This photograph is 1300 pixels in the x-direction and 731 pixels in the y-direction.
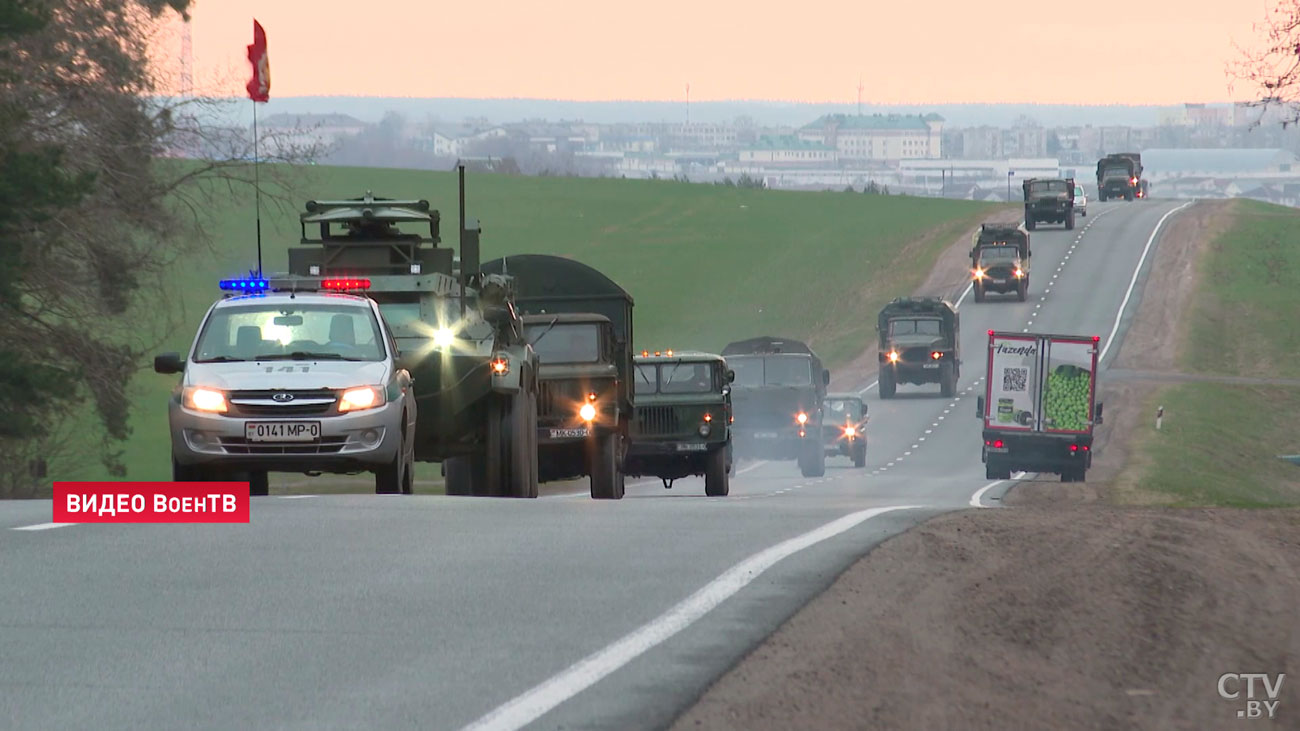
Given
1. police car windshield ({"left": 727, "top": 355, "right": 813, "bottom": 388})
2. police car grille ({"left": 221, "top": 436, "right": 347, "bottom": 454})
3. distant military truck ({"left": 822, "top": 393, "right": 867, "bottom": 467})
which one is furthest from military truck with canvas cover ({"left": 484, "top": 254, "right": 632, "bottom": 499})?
distant military truck ({"left": 822, "top": 393, "right": 867, "bottom": 467})

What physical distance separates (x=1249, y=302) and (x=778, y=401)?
43.8 m

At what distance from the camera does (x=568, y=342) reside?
2539 cm

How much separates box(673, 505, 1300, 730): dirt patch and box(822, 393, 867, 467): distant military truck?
3696 centimetres

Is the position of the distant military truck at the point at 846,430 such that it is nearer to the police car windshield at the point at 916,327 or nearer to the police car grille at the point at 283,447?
the police car windshield at the point at 916,327

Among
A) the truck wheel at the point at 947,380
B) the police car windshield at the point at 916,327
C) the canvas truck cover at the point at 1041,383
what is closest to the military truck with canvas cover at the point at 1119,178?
the truck wheel at the point at 947,380

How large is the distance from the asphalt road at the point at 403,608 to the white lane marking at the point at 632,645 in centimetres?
2

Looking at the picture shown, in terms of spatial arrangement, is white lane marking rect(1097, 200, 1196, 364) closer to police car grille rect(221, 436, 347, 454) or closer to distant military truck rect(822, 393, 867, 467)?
distant military truck rect(822, 393, 867, 467)

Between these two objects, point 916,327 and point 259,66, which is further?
point 916,327

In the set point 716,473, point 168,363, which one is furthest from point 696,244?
point 168,363

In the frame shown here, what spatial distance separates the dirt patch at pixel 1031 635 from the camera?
7504mm

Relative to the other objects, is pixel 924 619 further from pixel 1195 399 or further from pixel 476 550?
pixel 1195 399

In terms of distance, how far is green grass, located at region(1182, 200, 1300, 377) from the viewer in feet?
239

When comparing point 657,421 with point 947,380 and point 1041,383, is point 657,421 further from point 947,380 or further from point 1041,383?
point 947,380

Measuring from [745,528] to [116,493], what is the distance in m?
5.08
